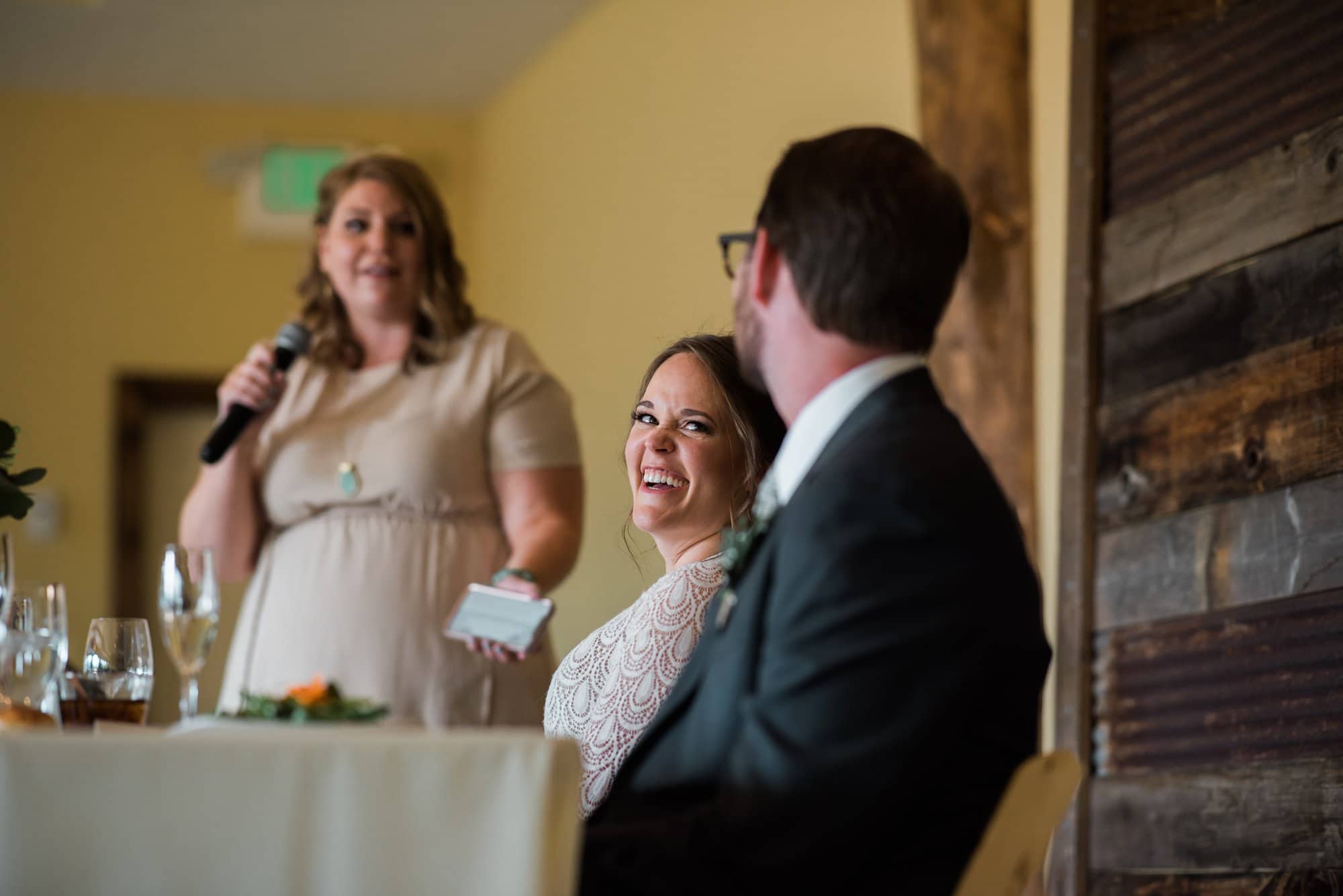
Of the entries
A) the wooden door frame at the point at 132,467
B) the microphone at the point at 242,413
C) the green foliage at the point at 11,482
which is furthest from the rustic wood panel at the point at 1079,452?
the wooden door frame at the point at 132,467

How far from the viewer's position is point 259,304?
5898 mm

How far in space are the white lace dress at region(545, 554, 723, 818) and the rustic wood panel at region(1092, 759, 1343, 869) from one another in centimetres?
91

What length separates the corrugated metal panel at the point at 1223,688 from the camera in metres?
2.12

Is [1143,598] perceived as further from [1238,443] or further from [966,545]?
[966,545]

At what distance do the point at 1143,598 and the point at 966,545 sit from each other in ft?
4.61

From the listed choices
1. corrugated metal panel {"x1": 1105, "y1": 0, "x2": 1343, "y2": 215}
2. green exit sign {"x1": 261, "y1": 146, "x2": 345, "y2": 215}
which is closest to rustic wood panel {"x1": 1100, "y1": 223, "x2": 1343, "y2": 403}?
corrugated metal panel {"x1": 1105, "y1": 0, "x2": 1343, "y2": 215}

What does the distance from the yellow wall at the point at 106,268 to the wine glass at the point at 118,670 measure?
13.6 feet

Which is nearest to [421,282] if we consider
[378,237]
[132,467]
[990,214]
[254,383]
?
[378,237]

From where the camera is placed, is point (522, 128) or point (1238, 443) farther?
point (522, 128)

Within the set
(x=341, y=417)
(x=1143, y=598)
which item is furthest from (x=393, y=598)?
(x=1143, y=598)

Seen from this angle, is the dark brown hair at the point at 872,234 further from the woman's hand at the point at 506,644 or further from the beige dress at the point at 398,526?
the beige dress at the point at 398,526

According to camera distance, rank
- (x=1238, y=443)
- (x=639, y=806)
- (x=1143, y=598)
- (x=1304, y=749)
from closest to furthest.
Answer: (x=639, y=806) < (x=1304, y=749) < (x=1238, y=443) < (x=1143, y=598)

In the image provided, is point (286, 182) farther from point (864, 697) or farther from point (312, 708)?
point (864, 697)

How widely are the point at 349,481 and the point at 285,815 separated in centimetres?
159
